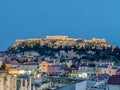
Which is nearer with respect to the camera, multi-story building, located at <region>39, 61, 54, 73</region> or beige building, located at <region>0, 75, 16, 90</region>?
beige building, located at <region>0, 75, 16, 90</region>

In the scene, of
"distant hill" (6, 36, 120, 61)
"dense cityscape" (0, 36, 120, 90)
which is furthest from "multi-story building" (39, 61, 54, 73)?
"distant hill" (6, 36, 120, 61)

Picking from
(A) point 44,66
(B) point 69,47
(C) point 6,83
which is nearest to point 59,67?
(A) point 44,66

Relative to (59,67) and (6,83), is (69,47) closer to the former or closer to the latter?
(59,67)

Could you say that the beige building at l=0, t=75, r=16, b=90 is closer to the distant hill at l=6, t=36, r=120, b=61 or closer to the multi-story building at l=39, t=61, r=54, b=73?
the multi-story building at l=39, t=61, r=54, b=73

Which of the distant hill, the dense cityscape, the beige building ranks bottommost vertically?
the beige building

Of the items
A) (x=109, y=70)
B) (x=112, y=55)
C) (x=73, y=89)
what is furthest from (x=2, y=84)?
(x=112, y=55)

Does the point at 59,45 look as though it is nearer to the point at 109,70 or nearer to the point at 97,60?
the point at 97,60

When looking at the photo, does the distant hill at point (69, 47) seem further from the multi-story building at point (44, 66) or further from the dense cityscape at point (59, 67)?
the multi-story building at point (44, 66)

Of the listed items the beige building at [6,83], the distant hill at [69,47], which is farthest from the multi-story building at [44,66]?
the beige building at [6,83]
